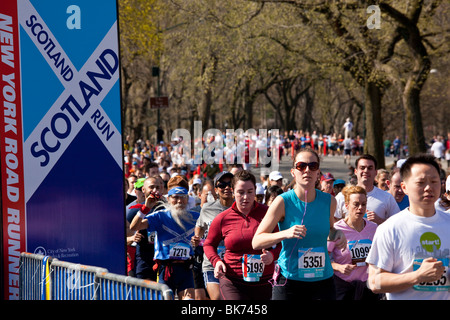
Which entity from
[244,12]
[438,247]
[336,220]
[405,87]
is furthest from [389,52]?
[438,247]

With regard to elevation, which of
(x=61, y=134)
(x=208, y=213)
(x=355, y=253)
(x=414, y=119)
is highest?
(x=414, y=119)

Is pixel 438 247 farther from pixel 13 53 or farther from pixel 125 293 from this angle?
pixel 13 53

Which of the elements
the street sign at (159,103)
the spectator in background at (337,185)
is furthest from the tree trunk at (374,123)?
the spectator in background at (337,185)

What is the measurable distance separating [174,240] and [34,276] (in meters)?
2.32

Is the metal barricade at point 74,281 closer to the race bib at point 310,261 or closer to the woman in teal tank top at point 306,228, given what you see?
the woman in teal tank top at point 306,228

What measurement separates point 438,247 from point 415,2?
18.4m

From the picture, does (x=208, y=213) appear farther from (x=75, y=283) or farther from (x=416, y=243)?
(x=416, y=243)

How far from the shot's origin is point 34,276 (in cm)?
573

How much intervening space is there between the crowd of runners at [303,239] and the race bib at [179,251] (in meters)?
0.01

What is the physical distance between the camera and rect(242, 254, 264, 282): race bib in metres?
6.30

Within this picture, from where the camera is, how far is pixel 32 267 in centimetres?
575

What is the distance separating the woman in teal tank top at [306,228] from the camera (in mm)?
5617

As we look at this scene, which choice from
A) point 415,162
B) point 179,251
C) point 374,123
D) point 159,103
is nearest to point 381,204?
point 179,251

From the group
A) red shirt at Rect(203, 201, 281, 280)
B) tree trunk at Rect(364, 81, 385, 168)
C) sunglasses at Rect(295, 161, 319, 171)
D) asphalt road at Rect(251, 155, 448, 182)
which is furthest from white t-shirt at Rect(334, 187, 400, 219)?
asphalt road at Rect(251, 155, 448, 182)
